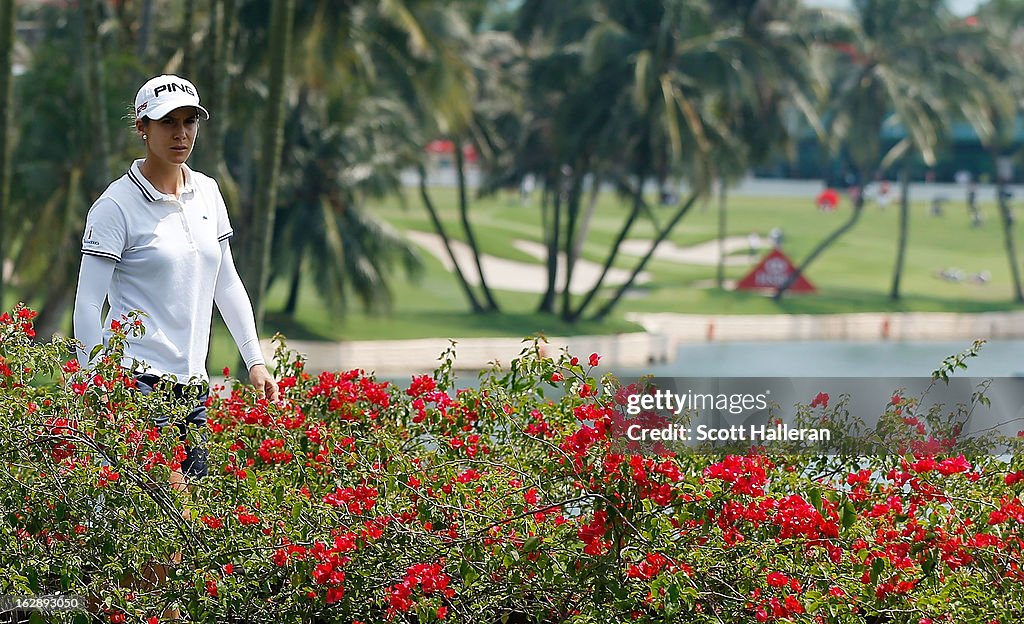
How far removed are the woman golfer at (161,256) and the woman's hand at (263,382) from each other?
14cm

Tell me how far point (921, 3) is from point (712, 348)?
10790mm

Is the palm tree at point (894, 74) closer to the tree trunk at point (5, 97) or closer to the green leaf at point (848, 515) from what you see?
the tree trunk at point (5, 97)

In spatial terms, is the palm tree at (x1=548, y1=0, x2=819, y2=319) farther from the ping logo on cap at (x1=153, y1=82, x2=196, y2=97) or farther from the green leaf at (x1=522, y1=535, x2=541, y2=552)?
the green leaf at (x1=522, y1=535, x2=541, y2=552)

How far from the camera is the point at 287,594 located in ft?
11.7

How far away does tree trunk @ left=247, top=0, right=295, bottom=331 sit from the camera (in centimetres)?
1425

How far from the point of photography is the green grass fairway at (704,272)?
37.7 m

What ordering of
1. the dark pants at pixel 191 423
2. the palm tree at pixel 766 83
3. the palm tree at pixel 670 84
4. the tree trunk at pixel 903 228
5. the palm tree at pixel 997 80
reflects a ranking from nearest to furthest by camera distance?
the dark pants at pixel 191 423
the palm tree at pixel 670 84
the palm tree at pixel 766 83
the palm tree at pixel 997 80
the tree trunk at pixel 903 228

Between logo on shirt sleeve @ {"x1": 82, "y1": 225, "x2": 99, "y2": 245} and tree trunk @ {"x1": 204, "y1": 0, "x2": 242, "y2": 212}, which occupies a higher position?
tree trunk @ {"x1": 204, "y1": 0, "x2": 242, "y2": 212}

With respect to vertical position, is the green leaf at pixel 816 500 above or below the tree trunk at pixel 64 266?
below

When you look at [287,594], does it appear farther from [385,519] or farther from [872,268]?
[872,268]

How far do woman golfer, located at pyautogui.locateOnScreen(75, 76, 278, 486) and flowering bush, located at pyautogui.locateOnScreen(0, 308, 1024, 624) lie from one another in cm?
18

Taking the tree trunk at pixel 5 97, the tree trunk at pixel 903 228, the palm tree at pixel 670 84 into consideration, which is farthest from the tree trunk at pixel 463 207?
the tree trunk at pixel 5 97

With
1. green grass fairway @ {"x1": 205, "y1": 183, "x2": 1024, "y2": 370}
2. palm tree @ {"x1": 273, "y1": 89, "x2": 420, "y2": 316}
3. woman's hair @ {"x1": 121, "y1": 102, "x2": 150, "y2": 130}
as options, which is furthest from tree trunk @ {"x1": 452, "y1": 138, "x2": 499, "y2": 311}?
woman's hair @ {"x1": 121, "y1": 102, "x2": 150, "y2": 130}

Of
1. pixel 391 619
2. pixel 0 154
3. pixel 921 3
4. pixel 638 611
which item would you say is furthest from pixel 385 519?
pixel 921 3
